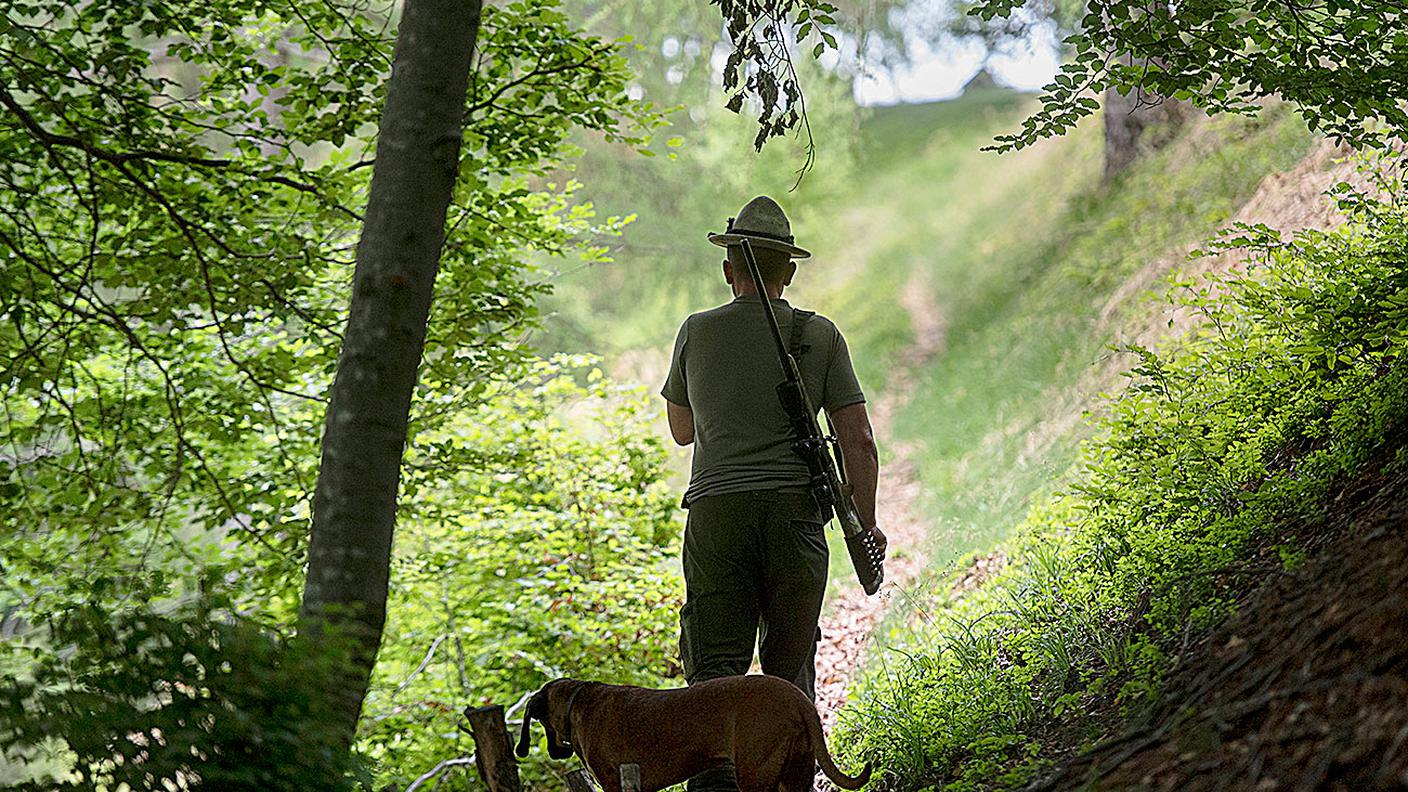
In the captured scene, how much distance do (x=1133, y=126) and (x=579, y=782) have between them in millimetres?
13453

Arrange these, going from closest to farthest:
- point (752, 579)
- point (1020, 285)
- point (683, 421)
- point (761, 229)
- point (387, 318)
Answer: point (387, 318) → point (752, 579) → point (761, 229) → point (683, 421) → point (1020, 285)

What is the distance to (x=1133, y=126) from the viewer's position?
48.5 feet

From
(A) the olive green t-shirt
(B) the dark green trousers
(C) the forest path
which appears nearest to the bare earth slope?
(B) the dark green trousers

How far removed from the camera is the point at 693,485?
4.06 metres

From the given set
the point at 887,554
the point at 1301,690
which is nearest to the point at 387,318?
the point at 1301,690

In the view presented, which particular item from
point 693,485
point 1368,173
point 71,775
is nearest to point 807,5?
point 693,485

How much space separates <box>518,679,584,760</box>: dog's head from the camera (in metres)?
3.66

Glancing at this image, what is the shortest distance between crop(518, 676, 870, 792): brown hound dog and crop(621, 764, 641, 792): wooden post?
2cm

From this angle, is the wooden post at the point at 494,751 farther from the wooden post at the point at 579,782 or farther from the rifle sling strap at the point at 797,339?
the rifle sling strap at the point at 797,339

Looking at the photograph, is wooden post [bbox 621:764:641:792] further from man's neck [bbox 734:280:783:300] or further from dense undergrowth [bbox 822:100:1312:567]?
dense undergrowth [bbox 822:100:1312:567]

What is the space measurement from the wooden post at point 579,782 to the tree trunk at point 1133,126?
12.9 m

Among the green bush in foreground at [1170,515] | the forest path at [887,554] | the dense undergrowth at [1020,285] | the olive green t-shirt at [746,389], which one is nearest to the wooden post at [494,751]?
the olive green t-shirt at [746,389]

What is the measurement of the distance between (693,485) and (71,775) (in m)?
2.21

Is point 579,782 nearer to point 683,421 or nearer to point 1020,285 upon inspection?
point 683,421
